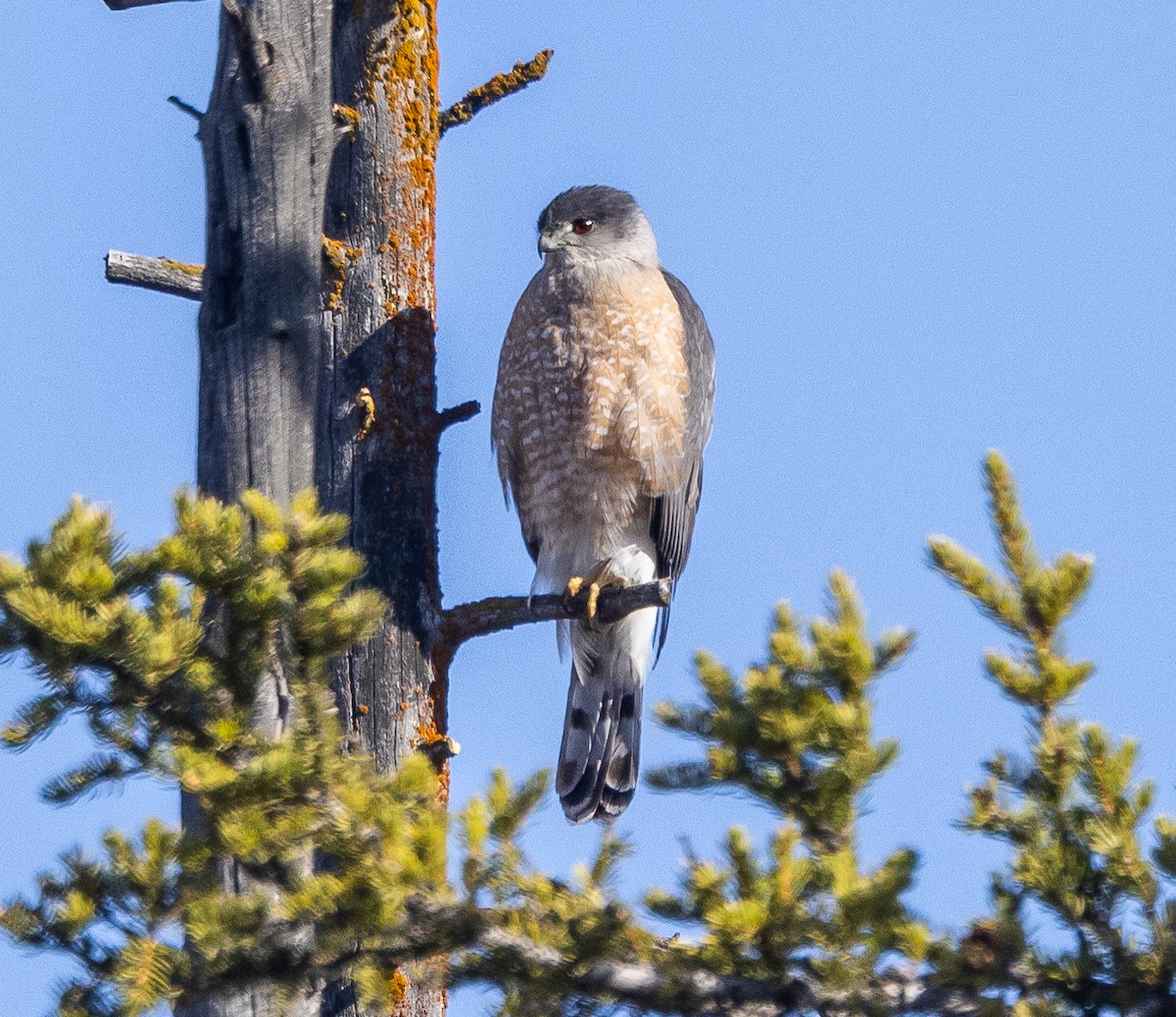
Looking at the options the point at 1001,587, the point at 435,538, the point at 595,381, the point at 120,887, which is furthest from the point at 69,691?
the point at 595,381

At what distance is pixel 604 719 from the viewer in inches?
204

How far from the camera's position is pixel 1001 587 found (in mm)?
Answer: 2193

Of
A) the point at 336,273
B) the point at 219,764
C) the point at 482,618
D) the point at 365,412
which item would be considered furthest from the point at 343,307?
the point at 219,764

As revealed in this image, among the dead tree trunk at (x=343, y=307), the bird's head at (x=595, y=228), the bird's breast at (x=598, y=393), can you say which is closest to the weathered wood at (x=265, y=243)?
the dead tree trunk at (x=343, y=307)

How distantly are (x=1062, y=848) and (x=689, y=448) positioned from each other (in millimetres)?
3000

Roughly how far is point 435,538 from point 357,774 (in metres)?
1.66

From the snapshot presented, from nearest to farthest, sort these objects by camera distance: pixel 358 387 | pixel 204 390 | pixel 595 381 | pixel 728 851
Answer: pixel 728 851
pixel 204 390
pixel 358 387
pixel 595 381

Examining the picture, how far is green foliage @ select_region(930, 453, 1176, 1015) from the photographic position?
2152 millimetres

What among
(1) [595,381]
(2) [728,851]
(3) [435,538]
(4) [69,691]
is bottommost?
(2) [728,851]

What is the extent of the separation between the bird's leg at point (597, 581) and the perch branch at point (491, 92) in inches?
58.6

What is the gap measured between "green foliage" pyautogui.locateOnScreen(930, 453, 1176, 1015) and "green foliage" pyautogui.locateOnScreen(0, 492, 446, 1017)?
2.78 feet

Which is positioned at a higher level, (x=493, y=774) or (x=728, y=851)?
(x=493, y=774)

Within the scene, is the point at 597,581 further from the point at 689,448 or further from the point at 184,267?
the point at 184,267

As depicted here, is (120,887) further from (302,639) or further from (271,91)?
(271,91)
